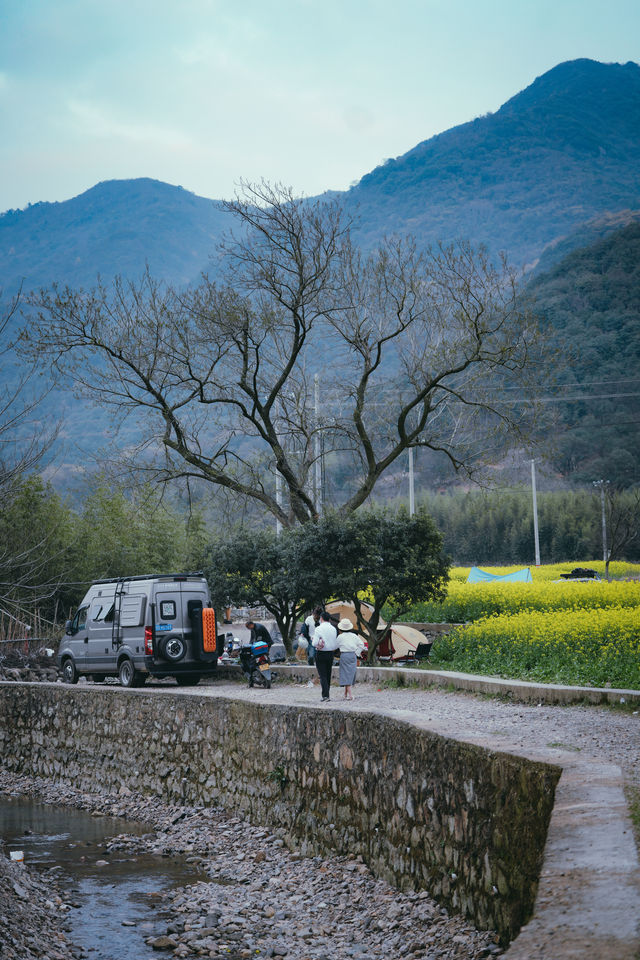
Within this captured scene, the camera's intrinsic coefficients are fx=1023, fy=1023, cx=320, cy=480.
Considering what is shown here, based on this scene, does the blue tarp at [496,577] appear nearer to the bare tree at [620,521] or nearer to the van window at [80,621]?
the bare tree at [620,521]

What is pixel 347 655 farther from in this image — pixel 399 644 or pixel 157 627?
pixel 399 644

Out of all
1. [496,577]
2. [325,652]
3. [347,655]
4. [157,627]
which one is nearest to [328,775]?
[325,652]

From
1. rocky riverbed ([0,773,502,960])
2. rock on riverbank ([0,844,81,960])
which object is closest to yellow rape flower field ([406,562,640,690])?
rocky riverbed ([0,773,502,960])

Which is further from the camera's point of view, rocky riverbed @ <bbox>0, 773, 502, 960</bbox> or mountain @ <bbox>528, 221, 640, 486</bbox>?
mountain @ <bbox>528, 221, 640, 486</bbox>

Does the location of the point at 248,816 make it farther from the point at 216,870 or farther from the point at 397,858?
the point at 397,858

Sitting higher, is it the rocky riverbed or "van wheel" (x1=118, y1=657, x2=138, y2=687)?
"van wheel" (x1=118, y1=657, x2=138, y2=687)

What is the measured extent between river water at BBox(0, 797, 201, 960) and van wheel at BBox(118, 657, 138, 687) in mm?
3813

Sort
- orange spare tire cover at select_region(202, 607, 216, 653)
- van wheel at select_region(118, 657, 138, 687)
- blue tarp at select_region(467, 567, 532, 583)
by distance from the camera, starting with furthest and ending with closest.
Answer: blue tarp at select_region(467, 567, 532, 583) < van wheel at select_region(118, 657, 138, 687) < orange spare tire cover at select_region(202, 607, 216, 653)

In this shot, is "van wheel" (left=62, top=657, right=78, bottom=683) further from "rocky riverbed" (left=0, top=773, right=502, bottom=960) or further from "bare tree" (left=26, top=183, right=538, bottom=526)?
"rocky riverbed" (left=0, top=773, right=502, bottom=960)

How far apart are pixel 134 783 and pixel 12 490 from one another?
6127 millimetres

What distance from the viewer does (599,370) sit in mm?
91750

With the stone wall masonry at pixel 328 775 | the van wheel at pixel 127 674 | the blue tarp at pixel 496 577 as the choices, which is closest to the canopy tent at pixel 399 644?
the van wheel at pixel 127 674

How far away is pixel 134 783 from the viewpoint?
19.4m

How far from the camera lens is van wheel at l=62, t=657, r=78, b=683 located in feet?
83.0
